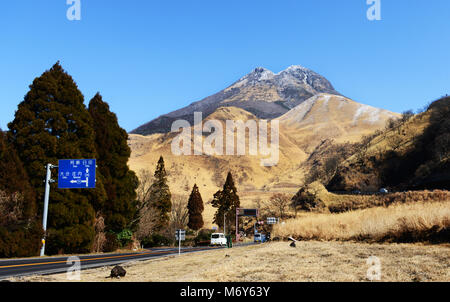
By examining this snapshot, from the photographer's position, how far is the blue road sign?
96.2 feet

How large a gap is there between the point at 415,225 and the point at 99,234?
89.1 ft

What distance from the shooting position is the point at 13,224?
83.5ft

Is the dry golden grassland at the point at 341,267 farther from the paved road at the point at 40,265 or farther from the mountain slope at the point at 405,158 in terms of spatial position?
the mountain slope at the point at 405,158

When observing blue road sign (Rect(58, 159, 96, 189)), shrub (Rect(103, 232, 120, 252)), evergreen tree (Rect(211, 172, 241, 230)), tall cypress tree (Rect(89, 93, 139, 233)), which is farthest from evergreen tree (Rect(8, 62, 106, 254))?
evergreen tree (Rect(211, 172, 241, 230))

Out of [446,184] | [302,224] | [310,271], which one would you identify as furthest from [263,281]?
[446,184]

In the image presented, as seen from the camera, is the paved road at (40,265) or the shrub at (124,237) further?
the shrub at (124,237)

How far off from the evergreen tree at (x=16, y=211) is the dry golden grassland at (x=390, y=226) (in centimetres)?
1761

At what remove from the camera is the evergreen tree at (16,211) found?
2480 centimetres

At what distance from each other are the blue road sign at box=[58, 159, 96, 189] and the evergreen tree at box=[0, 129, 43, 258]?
243cm

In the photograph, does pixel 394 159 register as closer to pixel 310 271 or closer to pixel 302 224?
pixel 302 224

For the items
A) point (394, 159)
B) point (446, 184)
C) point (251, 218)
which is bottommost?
point (251, 218)

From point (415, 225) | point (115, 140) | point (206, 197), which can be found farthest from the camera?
point (206, 197)

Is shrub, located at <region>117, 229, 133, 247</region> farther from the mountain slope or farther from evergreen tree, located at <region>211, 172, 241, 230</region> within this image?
the mountain slope

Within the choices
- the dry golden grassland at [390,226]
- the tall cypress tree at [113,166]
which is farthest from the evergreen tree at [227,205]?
the dry golden grassland at [390,226]
